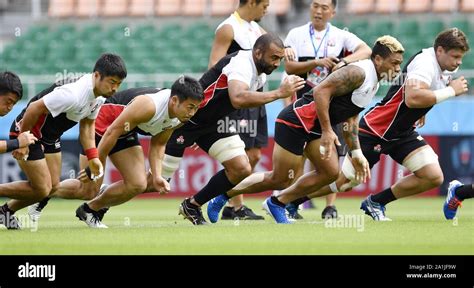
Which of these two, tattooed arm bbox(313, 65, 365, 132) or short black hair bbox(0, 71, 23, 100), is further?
tattooed arm bbox(313, 65, 365, 132)

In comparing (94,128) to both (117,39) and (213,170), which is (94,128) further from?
(117,39)

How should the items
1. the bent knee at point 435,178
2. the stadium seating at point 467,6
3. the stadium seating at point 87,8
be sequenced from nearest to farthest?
the bent knee at point 435,178 → the stadium seating at point 467,6 → the stadium seating at point 87,8

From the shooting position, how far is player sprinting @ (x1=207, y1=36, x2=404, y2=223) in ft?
37.7

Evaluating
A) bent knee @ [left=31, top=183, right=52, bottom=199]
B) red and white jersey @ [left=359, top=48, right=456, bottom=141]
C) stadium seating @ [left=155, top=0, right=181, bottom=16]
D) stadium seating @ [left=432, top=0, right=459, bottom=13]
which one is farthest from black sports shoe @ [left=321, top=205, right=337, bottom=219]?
stadium seating @ [left=155, top=0, right=181, bottom=16]

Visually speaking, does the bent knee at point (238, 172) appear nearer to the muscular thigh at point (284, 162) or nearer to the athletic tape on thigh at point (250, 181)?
the muscular thigh at point (284, 162)

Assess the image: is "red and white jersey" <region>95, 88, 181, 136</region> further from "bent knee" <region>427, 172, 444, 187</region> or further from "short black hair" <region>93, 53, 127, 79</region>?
"bent knee" <region>427, 172, 444, 187</region>

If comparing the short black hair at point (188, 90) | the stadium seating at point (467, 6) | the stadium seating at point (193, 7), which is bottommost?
the stadium seating at point (193, 7)

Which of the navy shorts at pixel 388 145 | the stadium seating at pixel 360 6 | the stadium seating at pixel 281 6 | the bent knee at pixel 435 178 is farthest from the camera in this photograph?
the stadium seating at pixel 281 6

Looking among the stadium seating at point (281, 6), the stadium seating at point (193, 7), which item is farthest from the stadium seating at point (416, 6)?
the stadium seating at point (193, 7)

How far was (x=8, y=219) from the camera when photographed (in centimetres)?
1165

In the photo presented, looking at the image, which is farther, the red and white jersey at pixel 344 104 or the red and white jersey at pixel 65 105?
the red and white jersey at pixel 344 104

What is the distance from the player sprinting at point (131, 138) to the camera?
36.1 feet

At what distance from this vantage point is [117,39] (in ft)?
84.7
